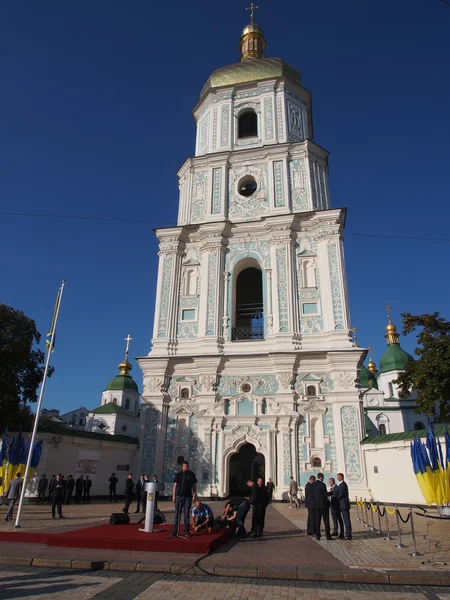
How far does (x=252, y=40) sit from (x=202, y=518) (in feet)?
109

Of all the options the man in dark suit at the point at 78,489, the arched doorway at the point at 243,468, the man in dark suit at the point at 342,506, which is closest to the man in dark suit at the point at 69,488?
the man in dark suit at the point at 78,489

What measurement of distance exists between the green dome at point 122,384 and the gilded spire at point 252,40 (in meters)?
35.8

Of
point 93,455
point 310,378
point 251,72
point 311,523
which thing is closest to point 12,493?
point 93,455

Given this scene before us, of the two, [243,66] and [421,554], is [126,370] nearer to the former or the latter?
[243,66]

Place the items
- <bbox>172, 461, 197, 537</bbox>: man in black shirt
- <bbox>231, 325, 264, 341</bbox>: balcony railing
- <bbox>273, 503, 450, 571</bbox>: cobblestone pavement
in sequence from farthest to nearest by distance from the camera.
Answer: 1. <bbox>231, 325, 264, 341</bbox>: balcony railing
2. <bbox>172, 461, 197, 537</bbox>: man in black shirt
3. <bbox>273, 503, 450, 571</bbox>: cobblestone pavement

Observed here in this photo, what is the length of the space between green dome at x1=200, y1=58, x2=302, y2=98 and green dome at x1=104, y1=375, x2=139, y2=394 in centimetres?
3409

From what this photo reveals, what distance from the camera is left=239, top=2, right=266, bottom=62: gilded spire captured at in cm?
A: 3259

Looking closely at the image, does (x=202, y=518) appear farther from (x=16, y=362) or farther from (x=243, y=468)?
(x=243, y=468)

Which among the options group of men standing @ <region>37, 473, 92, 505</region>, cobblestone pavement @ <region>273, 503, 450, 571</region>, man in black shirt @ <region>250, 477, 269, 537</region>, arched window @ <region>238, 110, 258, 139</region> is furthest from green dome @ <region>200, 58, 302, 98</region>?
cobblestone pavement @ <region>273, 503, 450, 571</region>

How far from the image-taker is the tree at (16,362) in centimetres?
1848

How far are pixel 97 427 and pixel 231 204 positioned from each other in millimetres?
31534

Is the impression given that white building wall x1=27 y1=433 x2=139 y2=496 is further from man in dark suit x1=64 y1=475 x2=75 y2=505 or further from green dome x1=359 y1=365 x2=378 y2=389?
green dome x1=359 y1=365 x2=378 y2=389

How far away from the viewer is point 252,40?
32.8 metres

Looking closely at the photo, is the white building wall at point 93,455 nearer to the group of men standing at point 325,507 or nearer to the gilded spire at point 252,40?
the group of men standing at point 325,507
